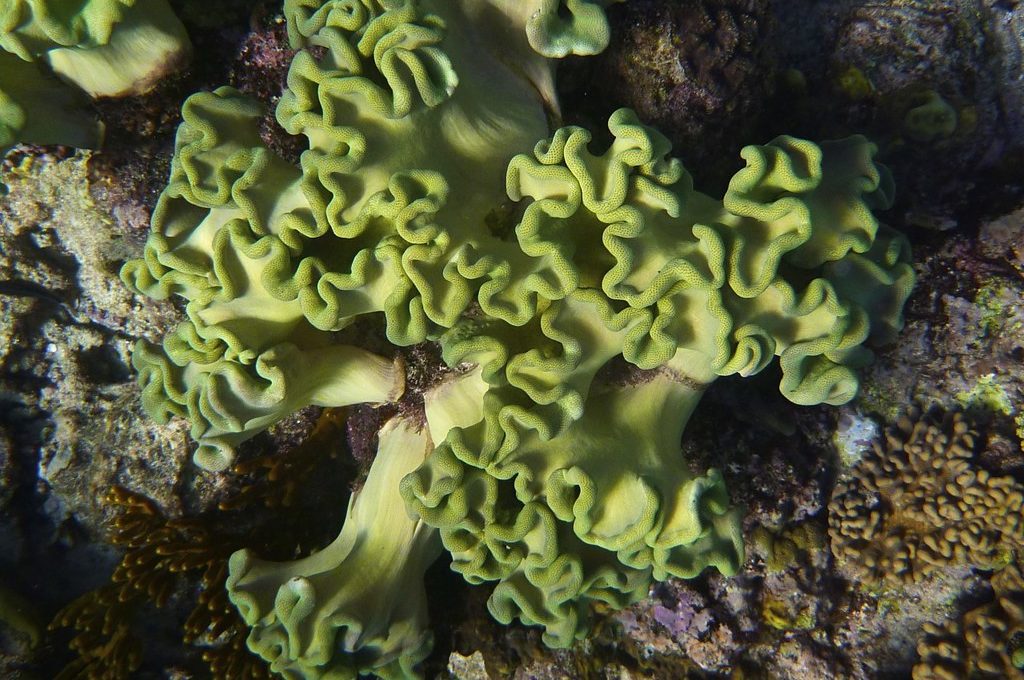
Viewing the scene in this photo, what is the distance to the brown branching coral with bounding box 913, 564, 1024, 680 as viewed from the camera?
3.81 m

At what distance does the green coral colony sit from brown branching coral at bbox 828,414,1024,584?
1.40 meters

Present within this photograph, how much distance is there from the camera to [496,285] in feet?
7.48

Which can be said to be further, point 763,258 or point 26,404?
point 26,404

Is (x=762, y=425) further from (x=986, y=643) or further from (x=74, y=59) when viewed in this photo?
(x=74, y=59)

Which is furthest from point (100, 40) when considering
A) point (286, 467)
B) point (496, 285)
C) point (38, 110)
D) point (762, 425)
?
point (762, 425)

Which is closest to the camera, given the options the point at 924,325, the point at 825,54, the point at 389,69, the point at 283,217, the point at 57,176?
the point at 389,69

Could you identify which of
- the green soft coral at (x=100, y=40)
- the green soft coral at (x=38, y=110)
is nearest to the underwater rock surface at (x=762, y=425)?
the green soft coral at (x=38, y=110)

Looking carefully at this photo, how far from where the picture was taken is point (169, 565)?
12.3ft

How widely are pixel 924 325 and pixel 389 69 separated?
3548 millimetres

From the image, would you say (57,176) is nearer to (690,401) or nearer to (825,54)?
(690,401)

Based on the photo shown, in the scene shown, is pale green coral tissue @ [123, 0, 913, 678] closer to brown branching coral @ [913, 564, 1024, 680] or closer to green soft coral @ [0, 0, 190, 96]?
green soft coral @ [0, 0, 190, 96]

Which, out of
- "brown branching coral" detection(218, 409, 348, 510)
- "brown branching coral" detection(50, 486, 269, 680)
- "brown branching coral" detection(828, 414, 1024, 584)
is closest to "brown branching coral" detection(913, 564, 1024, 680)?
"brown branching coral" detection(828, 414, 1024, 584)

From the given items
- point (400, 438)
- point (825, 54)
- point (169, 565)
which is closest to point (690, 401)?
point (400, 438)

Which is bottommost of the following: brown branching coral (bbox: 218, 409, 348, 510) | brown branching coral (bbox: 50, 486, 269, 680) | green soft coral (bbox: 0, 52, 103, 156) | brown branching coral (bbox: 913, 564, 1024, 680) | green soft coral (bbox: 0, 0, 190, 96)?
brown branching coral (bbox: 50, 486, 269, 680)
